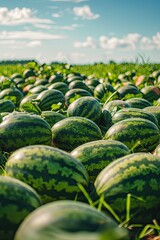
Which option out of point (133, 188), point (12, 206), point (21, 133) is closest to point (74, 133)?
point (21, 133)

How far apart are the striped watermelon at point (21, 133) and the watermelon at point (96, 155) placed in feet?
2.52

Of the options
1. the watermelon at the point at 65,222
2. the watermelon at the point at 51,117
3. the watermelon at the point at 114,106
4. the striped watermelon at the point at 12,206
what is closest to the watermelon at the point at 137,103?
the watermelon at the point at 114,106

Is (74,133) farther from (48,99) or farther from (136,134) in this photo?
(48,99)

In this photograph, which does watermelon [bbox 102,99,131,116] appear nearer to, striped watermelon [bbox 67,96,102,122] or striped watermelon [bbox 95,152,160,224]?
striped watermelon [bbox 67,96,102,122]

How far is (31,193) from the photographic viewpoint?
2.07 m

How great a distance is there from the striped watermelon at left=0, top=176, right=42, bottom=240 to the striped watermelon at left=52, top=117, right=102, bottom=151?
1.75 m

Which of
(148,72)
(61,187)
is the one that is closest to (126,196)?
(61,187)

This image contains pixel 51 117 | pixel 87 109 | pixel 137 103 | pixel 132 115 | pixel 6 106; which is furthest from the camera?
pixel 6 106

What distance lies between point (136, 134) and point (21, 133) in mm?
1050

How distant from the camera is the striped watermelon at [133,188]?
2430 millimetres

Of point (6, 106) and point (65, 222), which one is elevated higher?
point (65, 222)

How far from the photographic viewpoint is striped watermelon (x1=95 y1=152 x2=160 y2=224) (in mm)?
2430

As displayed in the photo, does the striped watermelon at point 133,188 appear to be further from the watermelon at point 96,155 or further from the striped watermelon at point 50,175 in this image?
the watermelon at point 96,155

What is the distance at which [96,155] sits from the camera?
294cm
